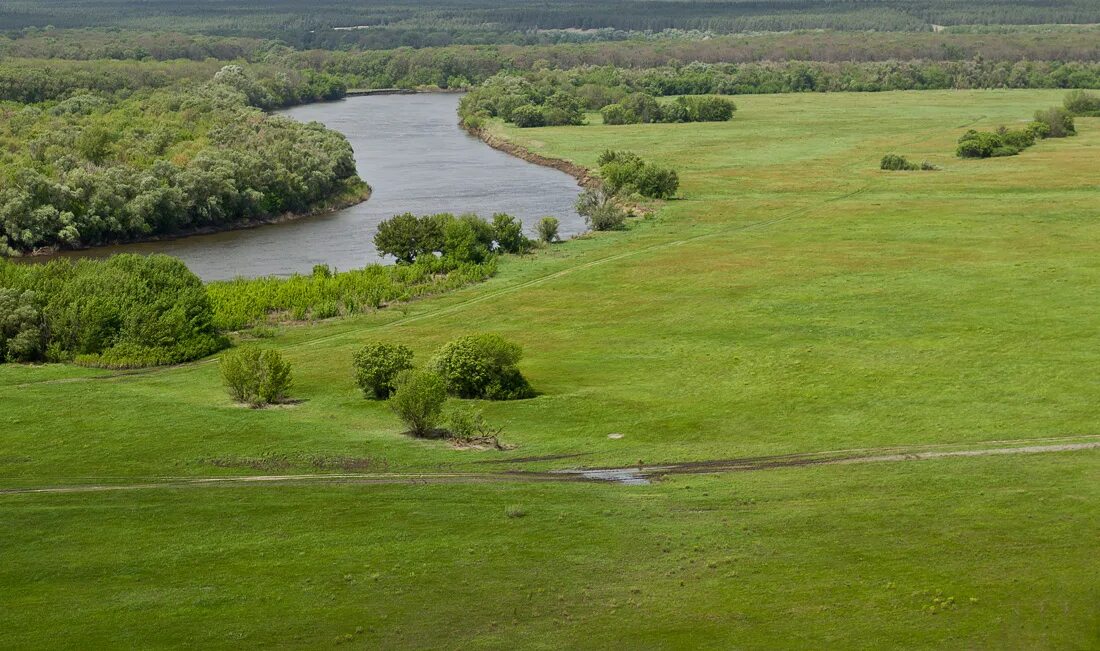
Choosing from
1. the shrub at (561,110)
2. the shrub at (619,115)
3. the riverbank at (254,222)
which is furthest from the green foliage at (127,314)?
the shrub at (619,115)

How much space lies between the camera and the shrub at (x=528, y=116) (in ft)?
581

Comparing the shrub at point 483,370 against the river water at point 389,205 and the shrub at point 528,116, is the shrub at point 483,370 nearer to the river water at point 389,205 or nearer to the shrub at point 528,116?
the river water at point 389,205

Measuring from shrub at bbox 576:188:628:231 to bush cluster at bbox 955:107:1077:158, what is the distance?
47.3 metres

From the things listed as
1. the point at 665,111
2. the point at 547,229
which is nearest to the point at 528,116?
the point at 665,111

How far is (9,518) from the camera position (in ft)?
115

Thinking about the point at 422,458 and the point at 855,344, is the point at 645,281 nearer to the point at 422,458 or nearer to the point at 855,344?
the point at 855,344

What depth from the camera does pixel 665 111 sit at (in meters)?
182

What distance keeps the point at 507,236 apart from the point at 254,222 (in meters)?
30.5

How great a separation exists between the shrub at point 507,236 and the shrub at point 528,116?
291ft

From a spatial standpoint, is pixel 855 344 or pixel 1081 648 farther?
pixel 855 344

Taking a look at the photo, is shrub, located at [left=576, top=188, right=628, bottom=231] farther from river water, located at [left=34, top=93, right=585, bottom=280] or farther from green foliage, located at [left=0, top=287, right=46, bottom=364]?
green foliage, located at [left=0, top=287, right=46, bottom=364]

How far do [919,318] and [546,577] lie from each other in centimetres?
3625

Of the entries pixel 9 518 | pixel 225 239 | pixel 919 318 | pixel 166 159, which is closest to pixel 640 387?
pixel 919 318

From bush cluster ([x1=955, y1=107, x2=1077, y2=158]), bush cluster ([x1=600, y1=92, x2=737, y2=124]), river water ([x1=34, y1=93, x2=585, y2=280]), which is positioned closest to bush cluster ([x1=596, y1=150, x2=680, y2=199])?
river water ([x1=34, y1=93, x2=585, y2=280])
